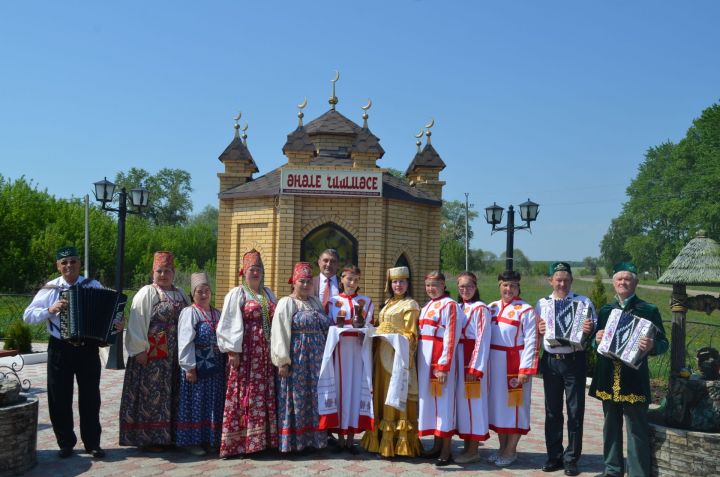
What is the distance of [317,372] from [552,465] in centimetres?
227

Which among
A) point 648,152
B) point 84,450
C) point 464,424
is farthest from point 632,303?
point 648,152

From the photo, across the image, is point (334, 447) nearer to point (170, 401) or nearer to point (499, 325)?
point (170, 401)

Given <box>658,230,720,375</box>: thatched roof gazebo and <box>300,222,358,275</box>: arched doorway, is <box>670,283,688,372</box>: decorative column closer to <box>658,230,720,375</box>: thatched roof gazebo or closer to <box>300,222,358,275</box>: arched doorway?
<box>658,230,720,375</box>: thatched roof gazebo

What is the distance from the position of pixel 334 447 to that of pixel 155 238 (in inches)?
1663

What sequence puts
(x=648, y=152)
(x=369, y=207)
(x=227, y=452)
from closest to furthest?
(x=227, y=452) < (x=369, y=207) < (x=648, y=152)

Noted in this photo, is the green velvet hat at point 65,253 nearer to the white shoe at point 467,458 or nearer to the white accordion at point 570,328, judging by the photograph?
the white shoe at point 467,458

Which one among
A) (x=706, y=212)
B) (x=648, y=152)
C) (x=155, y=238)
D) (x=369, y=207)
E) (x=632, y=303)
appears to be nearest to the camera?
(x=632, y=303)

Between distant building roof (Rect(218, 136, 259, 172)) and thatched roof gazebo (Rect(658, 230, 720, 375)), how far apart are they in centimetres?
964

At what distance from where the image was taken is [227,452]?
5418 mm

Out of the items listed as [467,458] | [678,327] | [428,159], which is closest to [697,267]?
[678,327]

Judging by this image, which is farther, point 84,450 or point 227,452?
point 84,450

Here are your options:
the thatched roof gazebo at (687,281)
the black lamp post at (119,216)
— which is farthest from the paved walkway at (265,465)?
the black lamp post at (119,216)

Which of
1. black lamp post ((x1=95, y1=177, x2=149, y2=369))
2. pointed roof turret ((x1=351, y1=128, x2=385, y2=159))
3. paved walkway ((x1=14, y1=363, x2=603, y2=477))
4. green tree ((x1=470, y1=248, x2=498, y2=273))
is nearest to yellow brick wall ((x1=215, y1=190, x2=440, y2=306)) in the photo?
pointed roof turret ((x1=351, y1=128, x2=385, y2=159))

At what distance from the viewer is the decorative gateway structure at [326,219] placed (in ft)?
38.3
